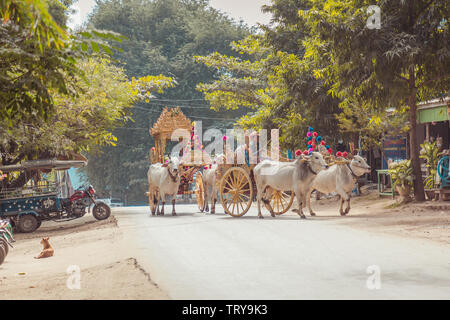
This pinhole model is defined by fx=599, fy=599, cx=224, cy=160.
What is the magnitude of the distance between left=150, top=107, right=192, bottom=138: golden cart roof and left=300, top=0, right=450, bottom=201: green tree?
6.68m

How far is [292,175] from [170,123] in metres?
7.77

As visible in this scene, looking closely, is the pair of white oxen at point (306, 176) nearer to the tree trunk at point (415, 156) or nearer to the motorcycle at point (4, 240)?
the tree trunk at point (415, 156)

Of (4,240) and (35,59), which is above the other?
(35,59)

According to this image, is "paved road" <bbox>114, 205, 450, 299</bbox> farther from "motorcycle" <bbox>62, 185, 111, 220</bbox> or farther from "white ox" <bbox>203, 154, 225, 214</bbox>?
"motorcycle" <bbox>62, 185, 111, 220</bbox>

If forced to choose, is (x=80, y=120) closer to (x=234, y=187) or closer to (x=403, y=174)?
(x=234, y=187)

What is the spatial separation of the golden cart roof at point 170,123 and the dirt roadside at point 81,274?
8.13m

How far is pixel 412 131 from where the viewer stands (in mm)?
18156

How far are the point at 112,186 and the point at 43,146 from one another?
1097 inches

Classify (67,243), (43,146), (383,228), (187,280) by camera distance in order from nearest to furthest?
1. (187,280)
2. (383,228)
3. (67,243)
4. (43,146)

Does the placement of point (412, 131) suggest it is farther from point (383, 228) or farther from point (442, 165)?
point (383, 228)

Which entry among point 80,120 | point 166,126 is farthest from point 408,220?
point 80,120

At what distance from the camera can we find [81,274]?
854 cm

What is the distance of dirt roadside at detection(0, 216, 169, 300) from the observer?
675cm

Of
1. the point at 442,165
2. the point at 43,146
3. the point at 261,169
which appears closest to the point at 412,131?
the point at 442,165
